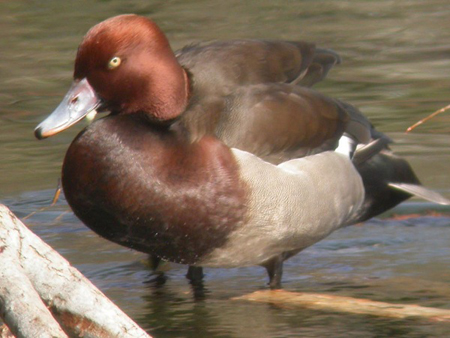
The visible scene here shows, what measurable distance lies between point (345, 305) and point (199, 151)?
0.87 metres

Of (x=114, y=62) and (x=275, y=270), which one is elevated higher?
(x=114, y=62)

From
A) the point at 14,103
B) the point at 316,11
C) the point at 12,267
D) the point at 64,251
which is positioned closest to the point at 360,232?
the point at 64,251

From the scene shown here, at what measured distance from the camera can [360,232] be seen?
5453mm

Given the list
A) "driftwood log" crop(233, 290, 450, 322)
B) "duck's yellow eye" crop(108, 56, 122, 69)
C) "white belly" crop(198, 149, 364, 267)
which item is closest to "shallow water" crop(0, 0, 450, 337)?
"driftwood log" crop(233, 290, 450, 322)

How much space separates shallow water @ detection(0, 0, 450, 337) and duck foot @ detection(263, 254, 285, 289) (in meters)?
0.09

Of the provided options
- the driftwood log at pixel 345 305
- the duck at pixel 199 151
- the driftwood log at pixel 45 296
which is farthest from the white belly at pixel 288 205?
the driftwood log at pixel 45 296

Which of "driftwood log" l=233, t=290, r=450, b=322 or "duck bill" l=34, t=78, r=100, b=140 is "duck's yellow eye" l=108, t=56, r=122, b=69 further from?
"driftwood log" l=233, t=290, r=450, b=322

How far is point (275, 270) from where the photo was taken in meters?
4.68

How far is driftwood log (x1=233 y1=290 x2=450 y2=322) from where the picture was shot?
4188mm

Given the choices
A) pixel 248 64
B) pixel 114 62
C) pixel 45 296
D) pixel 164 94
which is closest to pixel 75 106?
pixel 114 62

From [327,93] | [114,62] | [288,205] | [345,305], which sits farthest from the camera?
[327,93]

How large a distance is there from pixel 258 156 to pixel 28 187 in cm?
224

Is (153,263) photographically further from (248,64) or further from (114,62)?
(114,62)

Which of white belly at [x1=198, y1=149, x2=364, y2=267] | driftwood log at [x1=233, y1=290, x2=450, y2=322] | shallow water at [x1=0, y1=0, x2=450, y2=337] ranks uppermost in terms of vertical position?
white belly at [x1=198, y1=149, x2=364, y2=267]
